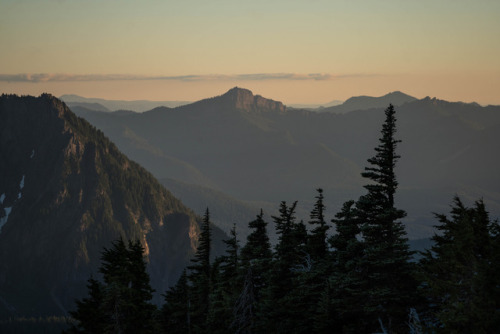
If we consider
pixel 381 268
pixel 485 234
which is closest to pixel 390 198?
pixel 381 268

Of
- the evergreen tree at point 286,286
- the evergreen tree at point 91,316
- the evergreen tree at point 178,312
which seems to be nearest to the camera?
the evergreen tree at point 286,286

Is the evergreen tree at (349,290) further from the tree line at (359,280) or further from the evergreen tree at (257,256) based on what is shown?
the evergreen tree at (257,256)

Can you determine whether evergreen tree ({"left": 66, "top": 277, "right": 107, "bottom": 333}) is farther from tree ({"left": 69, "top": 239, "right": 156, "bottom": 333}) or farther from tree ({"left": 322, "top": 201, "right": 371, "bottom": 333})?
tree ({"left": 322, "top": 201, "right": 371, "bottom": 333})

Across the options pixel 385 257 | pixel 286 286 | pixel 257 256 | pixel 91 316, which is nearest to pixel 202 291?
pixel 91 316

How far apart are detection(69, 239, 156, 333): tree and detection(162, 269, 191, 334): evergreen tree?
14.1 meters

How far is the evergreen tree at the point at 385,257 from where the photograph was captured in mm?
39781

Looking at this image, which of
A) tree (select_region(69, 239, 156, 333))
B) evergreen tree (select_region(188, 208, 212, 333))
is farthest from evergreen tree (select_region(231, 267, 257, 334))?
evergreen tree (select_region(188, 208, 212, 333))

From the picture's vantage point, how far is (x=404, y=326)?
3988 cm

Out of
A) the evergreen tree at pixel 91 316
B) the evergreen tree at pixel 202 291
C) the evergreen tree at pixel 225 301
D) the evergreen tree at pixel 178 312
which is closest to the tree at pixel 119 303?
the evergreen tree at pixel 91 316

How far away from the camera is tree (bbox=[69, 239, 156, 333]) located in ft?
169

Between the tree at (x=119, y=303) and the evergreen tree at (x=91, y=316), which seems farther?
the evergreen tree at (x=91, y=316)

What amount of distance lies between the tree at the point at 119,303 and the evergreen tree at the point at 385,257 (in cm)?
2102

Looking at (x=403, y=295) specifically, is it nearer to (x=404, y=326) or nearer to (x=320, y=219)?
(x=404, y=326)

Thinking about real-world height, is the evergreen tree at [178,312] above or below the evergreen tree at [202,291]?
below
